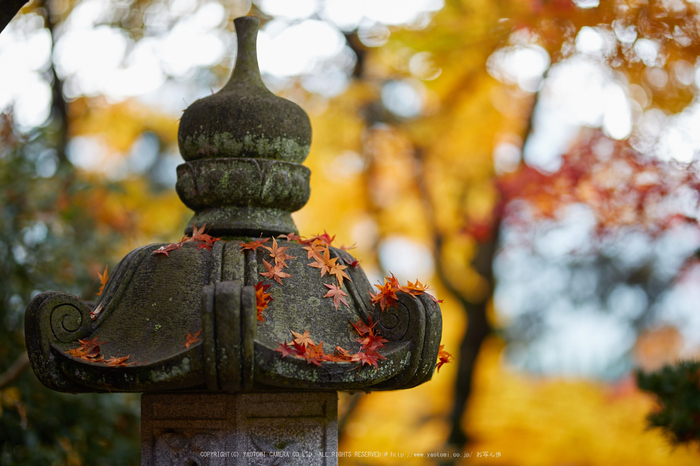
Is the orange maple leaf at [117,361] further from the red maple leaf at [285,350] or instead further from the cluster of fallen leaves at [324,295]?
the red maple leaf at [285,350]

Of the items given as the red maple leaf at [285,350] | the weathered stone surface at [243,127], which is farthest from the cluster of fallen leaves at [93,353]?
the weathered stone surface at [243,127]

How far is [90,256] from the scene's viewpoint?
5.05 meters

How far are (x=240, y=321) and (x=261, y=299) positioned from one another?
0.71 ft

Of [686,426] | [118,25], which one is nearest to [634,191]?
[686,426]

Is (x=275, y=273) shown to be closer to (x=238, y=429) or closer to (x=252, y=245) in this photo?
(x=252, y=245)

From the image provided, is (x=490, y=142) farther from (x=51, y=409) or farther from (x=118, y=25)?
(x=51, y=409)

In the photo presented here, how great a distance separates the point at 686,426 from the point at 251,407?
246 centimetres

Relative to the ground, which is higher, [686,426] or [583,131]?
[686,426]

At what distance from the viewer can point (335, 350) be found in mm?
1884

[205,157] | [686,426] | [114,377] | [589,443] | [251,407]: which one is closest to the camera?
[114,377]

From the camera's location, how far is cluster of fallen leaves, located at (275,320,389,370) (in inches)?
70.0

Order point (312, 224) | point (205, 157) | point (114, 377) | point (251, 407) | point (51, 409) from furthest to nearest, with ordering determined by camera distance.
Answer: point (312, 224)
point (51, 409)
point (205, 157)
point (251, 407)
point (114, 377)

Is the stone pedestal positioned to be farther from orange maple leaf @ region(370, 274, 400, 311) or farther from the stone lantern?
orange maple leaf @ region(370, 274, 400, 311)

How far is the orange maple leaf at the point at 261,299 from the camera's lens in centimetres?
187
